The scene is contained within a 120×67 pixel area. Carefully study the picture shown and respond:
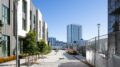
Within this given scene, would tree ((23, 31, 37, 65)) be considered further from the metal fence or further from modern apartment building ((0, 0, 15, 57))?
the metal fence

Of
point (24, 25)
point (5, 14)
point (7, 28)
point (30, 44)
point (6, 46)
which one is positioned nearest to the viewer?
point (30, 44)

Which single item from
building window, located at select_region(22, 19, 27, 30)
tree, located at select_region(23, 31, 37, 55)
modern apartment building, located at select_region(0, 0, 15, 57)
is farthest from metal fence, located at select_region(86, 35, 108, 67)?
building window, located at select_region(22, 19, 27, 30)

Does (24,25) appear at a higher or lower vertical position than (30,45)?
higher

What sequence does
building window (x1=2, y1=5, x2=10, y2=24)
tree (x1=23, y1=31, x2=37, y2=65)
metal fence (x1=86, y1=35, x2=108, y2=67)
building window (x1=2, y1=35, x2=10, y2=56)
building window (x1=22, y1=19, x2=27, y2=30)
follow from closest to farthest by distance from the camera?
metal fence (x1=86, y1=35, x2=108, y2=67) < tree (x1=23, y1=31, x2=37, y2=65) < building window (x1=2, y1=5, x2=10, y2=24) < building window (x1=2, y1=35, x2=10, y2=56) < building window (x1=22, y1=19, x2=27, y2=30)

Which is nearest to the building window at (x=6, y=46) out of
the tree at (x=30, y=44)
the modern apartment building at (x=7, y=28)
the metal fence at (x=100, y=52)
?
the modern apartment building at (x=7, y=28)

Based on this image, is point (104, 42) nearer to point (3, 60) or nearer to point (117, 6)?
point (3, 60)

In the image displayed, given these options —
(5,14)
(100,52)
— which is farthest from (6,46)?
(100,52)

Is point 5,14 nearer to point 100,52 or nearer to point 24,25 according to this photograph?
point 24,25

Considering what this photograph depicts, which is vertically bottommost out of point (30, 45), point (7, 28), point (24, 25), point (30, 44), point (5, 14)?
point (30, 45)

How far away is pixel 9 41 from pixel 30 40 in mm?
8178

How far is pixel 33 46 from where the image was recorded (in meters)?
37.0

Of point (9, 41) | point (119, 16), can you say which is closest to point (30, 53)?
point (9, 41)

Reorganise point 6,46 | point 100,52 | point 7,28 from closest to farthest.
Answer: point 100,52 < point 7,28 < point 6,46

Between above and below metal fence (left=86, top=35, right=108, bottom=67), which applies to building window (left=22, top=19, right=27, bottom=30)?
above
